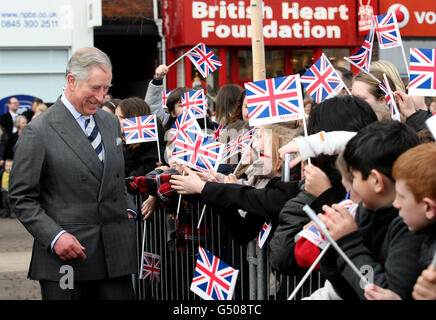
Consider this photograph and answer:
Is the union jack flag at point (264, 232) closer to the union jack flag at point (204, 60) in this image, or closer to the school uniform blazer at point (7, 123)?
the union jack flag at point (204, 60)

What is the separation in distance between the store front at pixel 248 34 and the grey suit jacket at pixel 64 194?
12799 mm

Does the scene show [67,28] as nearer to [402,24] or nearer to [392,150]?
[402,24]

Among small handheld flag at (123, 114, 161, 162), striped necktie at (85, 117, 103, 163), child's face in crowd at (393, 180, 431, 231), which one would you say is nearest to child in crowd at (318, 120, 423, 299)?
child's face in crowd at (393, 180, 431, 231)

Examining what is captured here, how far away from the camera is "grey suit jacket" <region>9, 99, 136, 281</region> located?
4051mm

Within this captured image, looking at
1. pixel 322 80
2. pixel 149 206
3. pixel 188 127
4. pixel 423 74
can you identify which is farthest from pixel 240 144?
pixel 423 74

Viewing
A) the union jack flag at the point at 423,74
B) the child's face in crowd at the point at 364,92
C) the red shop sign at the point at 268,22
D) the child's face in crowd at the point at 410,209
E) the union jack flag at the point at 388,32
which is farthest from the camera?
the red shop sign at the point at 268,22

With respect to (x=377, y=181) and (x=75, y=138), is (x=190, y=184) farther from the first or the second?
(x=377, y=181)

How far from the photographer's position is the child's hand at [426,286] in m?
2.41

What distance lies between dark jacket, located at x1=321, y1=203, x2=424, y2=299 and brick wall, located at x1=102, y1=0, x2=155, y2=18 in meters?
14.6

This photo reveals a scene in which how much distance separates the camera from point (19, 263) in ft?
29.5

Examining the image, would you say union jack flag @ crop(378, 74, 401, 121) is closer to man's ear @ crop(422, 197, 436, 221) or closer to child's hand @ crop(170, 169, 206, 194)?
child's hand @ crop(170, 169, 206, 194)

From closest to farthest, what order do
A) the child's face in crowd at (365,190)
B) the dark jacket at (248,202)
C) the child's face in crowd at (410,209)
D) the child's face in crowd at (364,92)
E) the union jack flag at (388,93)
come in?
1. the child's face in crowd at (410,209)
2. the child's face in crowd at (365,190)
3. the dark jacket at (248,202)
4. the union jack flag at (388,93)
5. the child's face in crowd at (364,92)

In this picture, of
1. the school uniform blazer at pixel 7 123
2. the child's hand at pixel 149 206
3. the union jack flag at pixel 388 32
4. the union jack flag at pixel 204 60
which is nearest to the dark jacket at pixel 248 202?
the child's hand at pixel 149 206

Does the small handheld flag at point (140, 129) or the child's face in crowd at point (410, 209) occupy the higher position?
the small handheld flag at point (140, 129)
